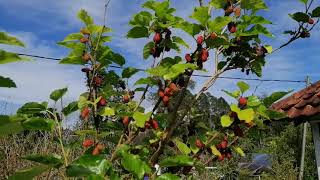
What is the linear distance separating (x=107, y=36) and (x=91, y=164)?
0.76 m

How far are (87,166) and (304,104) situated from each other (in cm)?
578

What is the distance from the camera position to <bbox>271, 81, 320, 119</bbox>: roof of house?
691 centimetres

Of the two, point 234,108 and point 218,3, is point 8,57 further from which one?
point 218,3

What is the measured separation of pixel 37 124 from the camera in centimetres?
201

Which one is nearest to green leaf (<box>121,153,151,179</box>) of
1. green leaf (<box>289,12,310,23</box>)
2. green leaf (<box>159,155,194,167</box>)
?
green leaf (<box>159,155,194,167</box>)

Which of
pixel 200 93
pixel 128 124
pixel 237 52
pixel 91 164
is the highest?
pixel 237 52

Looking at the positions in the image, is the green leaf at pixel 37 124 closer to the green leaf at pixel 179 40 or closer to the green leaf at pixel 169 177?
the green leaf at pixel 169 177

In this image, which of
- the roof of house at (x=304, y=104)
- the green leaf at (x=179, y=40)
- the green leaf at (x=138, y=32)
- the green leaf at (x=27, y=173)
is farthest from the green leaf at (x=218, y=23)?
the roof of house at (x=304, y=104)

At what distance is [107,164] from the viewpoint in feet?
6.09

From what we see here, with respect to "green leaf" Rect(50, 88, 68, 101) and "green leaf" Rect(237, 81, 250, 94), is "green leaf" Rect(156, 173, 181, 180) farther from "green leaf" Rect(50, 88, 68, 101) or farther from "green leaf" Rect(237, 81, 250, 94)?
"green leaf" Rect(237, 81, 250, 94)

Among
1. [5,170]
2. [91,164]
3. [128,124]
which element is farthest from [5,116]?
[5,170]

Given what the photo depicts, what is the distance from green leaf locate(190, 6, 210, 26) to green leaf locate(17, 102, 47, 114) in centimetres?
76

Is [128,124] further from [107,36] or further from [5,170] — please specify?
[5,170]

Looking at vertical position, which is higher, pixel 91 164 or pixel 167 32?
pixel 167 32
